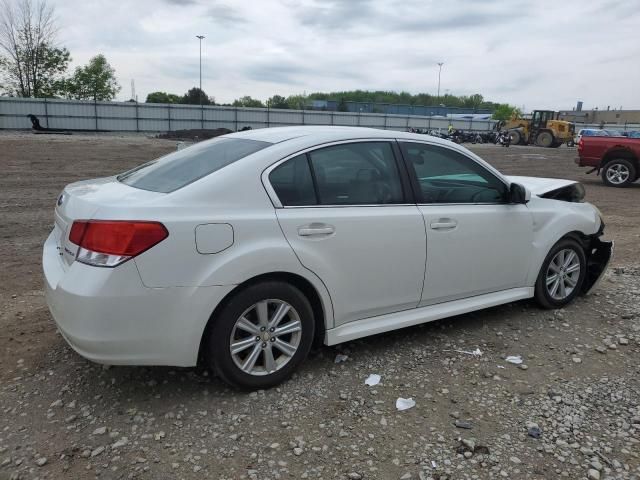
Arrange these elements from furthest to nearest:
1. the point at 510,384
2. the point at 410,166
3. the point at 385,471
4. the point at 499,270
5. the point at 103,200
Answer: the point at 499,270, the point at 410,166, the point at 510,384, the point at 103,200, the point at 385,471

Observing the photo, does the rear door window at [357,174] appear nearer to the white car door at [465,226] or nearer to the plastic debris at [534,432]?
the white car door at [465,226]

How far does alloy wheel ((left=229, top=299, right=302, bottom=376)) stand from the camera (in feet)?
10.4

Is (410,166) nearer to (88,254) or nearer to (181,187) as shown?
(181,187)

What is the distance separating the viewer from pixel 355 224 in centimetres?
345

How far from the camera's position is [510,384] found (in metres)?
3.53

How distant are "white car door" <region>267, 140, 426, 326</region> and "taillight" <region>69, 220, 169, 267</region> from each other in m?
0.75

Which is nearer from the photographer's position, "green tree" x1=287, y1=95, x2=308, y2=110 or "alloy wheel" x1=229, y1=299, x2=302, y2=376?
"alloy wheel" x1=229, y1=299, x2=302, y2=376

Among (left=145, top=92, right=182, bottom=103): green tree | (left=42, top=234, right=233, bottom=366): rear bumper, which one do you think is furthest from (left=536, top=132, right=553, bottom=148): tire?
(left=145, top=92, right=182, bottom=103): green tree

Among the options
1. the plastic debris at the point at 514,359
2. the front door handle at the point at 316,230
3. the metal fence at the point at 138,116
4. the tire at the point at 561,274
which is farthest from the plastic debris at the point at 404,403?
the metal fence at the point at 138,116

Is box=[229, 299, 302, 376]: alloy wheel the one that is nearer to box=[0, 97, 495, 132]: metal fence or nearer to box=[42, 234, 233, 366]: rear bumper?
box=[42, 234, 233, 366]: rear bumper

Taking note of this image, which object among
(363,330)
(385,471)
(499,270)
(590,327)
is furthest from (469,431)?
(590,327)

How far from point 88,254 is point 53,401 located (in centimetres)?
100

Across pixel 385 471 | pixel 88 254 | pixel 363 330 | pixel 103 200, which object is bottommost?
pixel 385 471

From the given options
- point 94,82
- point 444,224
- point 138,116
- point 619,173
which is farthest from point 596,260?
point 94,82
